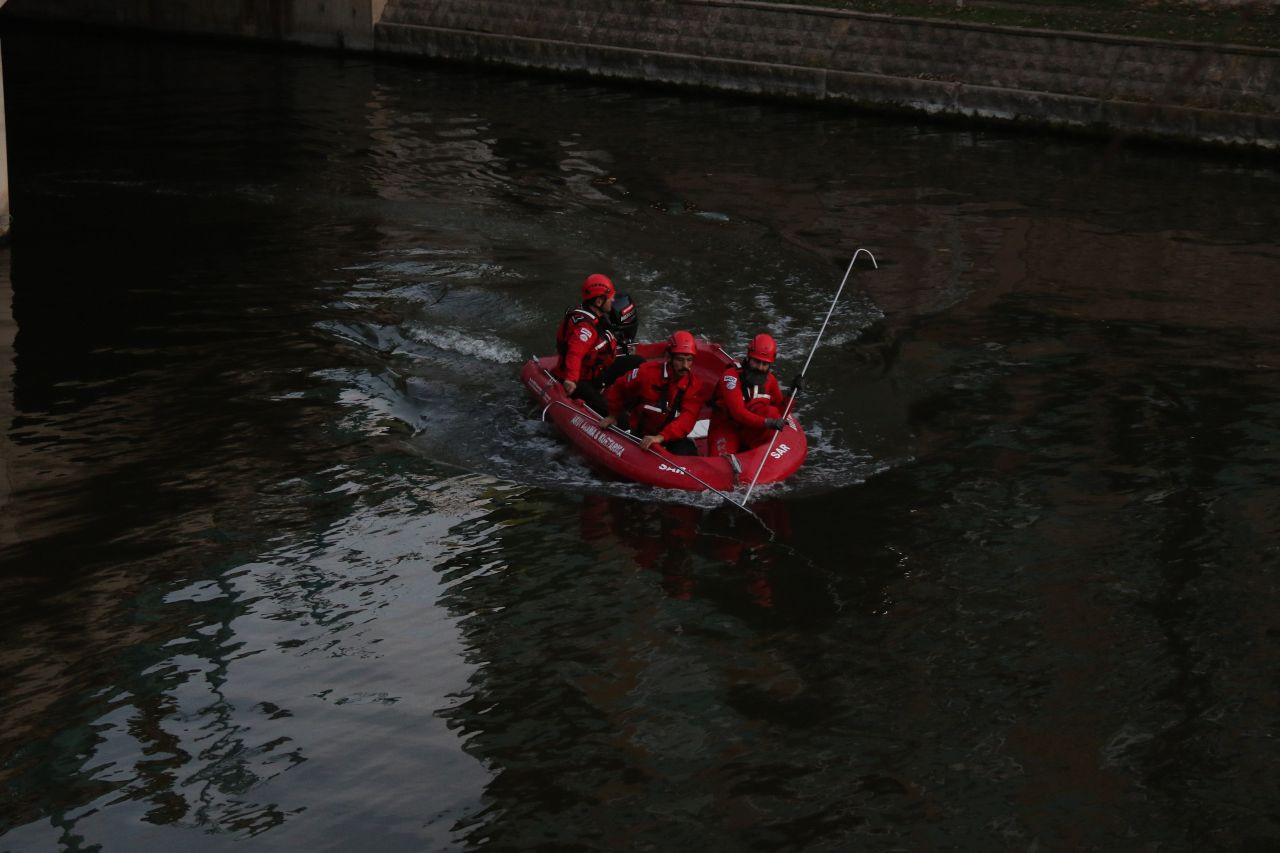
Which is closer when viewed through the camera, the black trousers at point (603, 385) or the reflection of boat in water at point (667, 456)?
the reflection of boat in water at point (667, 456)

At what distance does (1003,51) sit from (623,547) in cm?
1828

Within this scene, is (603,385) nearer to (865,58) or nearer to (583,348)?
(583,348)

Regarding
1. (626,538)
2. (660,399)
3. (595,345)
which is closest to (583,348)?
(595,345)

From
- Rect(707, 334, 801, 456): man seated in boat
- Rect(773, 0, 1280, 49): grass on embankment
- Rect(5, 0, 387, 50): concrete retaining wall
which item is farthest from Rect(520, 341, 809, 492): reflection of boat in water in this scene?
Rect(5, 0, 387, 50): concrete retaining wall

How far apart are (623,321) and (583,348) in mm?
659

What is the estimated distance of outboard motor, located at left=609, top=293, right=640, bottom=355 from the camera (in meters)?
14.5

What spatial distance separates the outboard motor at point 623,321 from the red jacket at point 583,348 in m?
0.09

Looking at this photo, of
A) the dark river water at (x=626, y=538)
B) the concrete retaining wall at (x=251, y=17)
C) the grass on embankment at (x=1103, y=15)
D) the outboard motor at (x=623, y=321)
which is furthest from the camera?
the concrete retaining wall at (x=251, y=17)

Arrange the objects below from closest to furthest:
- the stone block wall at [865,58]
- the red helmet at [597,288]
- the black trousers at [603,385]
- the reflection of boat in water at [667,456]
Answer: the reflection of boat in water at [667,456] < the black trousers at [603,385] < the red helmet at [597,288] < the stone block wall at [865,58]

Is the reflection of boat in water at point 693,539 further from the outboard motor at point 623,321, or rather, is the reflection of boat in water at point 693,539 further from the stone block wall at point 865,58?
the stone block wall at point 865,58

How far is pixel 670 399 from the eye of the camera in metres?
13.3

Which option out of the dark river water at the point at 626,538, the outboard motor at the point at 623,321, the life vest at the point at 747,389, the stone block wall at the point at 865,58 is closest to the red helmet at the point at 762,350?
the life vest at the point at 747,389

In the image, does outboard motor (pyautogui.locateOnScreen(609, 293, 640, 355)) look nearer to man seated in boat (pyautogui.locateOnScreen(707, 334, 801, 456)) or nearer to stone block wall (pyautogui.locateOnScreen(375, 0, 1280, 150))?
man seated in boat (pyautogui.locateOnScreen(707, 334, 801, 456))

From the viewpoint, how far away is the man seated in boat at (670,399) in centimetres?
1296
